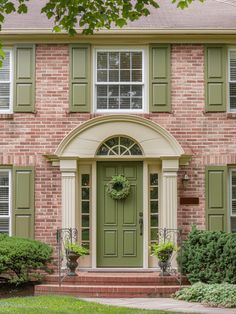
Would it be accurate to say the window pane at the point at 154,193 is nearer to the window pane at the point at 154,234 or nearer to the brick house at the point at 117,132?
the brick house at the point at 117,132

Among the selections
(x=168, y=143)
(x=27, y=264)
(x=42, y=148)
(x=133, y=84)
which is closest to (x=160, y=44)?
(x=133, y=84)

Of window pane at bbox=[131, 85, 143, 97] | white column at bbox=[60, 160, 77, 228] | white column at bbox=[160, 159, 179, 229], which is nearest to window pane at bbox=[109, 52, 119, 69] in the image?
window pane at bbox=[131, 85, 143, 97]

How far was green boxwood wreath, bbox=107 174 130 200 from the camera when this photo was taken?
1514 centimetres

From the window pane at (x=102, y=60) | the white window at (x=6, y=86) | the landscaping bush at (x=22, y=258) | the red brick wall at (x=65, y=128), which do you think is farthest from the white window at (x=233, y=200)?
the white window at (x=6, y=86)

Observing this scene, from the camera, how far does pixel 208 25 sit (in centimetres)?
1557

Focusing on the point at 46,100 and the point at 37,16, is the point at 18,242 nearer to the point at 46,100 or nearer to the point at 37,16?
the point at 46,100

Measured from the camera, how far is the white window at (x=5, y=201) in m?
15.3

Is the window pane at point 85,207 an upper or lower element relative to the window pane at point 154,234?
upper

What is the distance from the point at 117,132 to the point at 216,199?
8.34 ft

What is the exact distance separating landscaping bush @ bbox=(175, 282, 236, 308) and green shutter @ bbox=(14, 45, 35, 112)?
5273mm

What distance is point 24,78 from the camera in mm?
15383

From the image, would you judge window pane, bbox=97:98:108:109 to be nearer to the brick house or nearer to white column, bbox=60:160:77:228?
the brick house

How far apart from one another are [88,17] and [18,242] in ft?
16.6

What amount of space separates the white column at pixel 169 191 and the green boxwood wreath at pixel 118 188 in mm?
828
